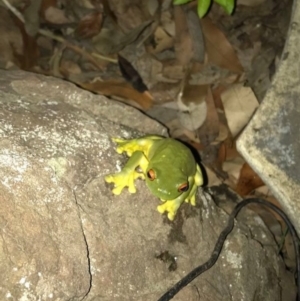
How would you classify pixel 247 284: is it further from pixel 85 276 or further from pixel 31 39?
pixel 31 39

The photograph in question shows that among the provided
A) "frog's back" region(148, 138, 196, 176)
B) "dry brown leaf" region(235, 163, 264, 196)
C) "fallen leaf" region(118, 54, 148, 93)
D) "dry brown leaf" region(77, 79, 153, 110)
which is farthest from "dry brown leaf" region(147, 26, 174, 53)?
"frog's back" region(148, 138, 196, 176)

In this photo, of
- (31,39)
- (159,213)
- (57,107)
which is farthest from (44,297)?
(31,39)

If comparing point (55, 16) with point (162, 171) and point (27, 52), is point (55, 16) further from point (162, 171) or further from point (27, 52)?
point (162, 171)

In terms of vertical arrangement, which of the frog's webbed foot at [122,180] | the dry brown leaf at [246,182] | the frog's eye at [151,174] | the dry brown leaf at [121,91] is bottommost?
the dry brown leaf at [246,182]

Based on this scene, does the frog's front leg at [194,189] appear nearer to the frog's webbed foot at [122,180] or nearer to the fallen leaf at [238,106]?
the frog's webbed foot at [122,180]

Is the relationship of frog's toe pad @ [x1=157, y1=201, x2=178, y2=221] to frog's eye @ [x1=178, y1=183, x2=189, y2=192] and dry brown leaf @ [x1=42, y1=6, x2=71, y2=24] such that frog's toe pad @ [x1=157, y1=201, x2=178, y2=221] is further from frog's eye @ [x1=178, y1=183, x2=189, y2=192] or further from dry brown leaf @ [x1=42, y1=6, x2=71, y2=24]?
dry brown leaf @ [x1=42, y1=6, x2=71, y2=24]

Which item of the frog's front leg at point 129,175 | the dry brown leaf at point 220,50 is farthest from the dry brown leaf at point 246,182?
the frog's front leg at point 129,175

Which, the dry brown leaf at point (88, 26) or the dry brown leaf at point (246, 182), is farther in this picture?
the dry brown leaf at point (88, 26)
